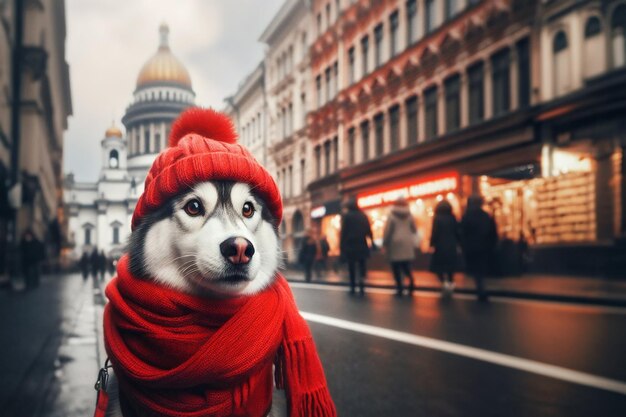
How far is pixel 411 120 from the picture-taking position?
2191 cm

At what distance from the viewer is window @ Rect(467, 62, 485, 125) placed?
18.1 meters

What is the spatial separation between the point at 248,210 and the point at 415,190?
1927cm

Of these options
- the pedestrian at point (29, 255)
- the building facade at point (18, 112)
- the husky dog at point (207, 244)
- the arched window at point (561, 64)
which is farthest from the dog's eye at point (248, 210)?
the arched window at point (561, 64)

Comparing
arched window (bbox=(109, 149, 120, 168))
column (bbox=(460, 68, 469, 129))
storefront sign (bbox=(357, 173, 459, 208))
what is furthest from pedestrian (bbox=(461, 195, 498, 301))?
column (bbox=(460, 68, 469, 129))

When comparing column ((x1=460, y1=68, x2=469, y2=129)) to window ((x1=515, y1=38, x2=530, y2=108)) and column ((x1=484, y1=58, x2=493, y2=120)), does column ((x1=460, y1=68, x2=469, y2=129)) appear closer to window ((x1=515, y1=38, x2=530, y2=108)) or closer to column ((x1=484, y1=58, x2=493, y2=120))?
column ((x1=484, y1=58, x2=493, y2=120))

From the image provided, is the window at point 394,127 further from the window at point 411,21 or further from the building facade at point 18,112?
the building facade at point 18,112

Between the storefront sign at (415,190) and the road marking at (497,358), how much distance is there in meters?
12.6

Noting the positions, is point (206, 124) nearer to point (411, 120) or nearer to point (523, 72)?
point (523, 72)

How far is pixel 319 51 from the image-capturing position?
26938mm

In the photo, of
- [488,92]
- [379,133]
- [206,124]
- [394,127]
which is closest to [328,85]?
[379,133]

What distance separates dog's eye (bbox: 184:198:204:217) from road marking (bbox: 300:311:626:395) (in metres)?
2.94

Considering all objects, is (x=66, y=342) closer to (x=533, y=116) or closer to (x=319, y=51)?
(x=533, y=116)

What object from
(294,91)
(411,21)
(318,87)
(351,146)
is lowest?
(351,146)

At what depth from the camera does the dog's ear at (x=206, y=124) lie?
2.30 m
